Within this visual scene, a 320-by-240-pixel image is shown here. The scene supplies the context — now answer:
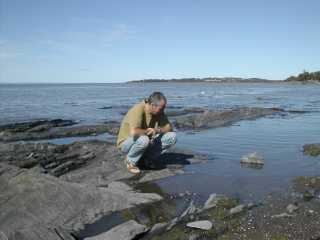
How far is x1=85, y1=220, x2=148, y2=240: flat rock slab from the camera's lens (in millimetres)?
5410

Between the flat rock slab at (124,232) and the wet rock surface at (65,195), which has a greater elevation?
the wet rock surface at (65,195)

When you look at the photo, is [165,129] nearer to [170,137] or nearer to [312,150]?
[170,137]

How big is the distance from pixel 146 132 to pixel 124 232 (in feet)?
10.8

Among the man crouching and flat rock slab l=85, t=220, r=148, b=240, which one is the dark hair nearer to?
the man crouching

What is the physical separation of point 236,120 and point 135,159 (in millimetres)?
12651

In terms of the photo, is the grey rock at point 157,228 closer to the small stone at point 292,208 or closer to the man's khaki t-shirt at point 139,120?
the small stone at point 292,208

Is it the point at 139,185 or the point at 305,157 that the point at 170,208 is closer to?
the point at 139,185

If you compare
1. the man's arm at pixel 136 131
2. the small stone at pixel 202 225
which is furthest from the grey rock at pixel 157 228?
the man's arm at pixel 136 131

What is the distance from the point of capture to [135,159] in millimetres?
9000

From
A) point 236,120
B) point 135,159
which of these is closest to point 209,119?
point 236,120

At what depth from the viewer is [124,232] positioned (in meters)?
5.53

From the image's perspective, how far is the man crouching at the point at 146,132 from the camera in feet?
27.4

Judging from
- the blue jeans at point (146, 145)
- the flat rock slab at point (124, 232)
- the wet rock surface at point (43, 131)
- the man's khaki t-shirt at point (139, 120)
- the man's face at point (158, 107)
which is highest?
the man's face at point (158, 107)

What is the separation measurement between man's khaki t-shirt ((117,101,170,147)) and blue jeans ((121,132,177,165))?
8.4 inches
